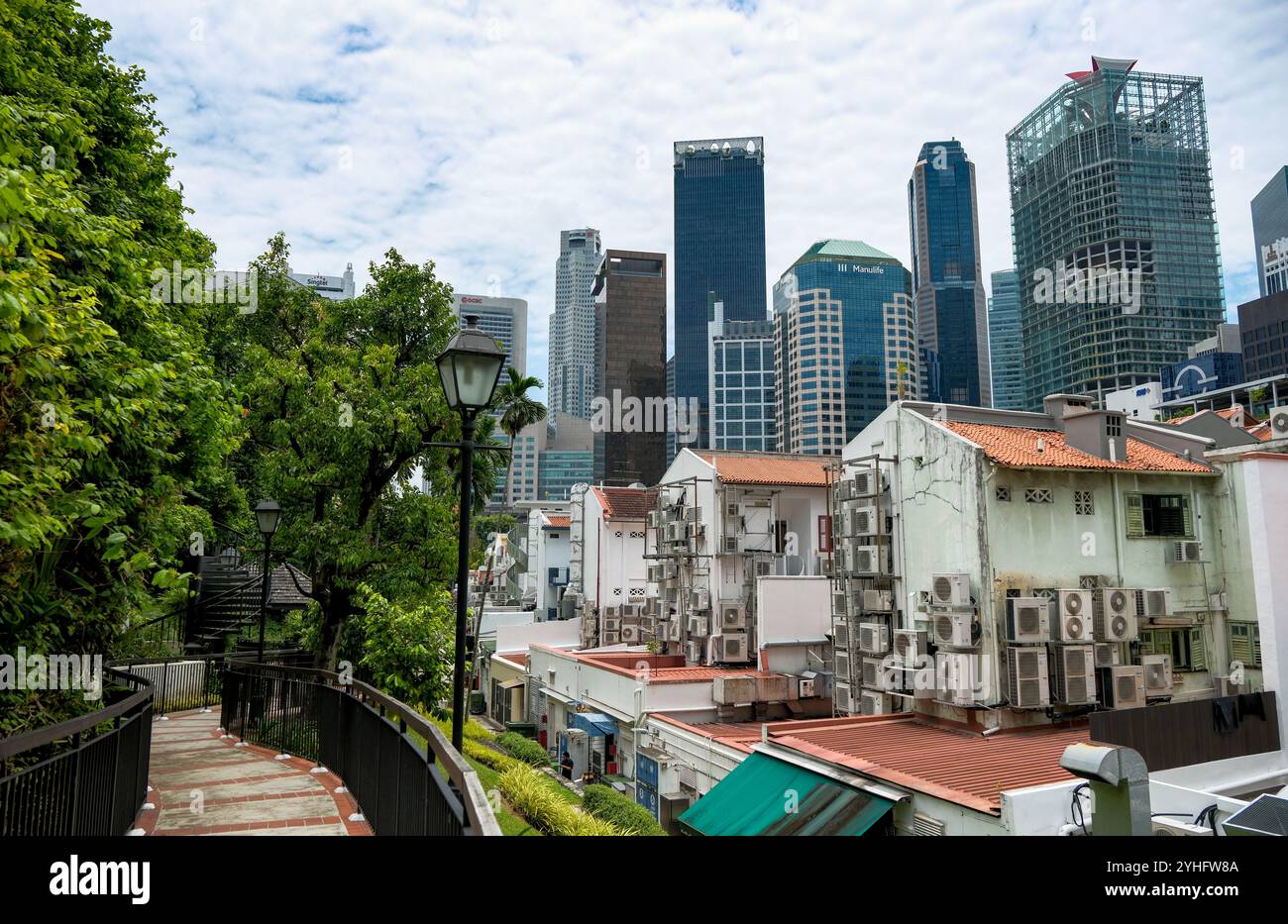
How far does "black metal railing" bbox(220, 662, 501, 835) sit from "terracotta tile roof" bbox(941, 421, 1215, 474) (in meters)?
13.6

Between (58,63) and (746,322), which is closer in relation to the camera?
(58,63)

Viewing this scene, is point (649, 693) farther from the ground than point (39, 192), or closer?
closer

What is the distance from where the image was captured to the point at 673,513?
31.2 meters

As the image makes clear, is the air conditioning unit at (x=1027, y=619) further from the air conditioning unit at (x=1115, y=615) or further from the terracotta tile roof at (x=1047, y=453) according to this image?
the terracotta tile roof at (x=1047, y=453)

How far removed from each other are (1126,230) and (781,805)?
401ft

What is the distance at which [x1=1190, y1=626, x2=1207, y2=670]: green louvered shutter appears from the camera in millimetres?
18328

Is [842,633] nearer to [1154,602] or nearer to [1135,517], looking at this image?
[1154,602]

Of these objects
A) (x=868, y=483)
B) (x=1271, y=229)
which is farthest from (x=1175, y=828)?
(x=1271, y=229)
